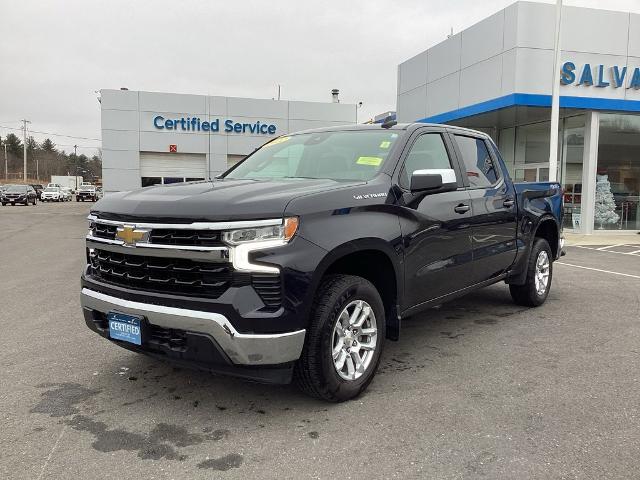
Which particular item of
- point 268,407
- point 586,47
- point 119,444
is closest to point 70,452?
point 119,444

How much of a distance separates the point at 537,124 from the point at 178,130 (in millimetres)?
17837

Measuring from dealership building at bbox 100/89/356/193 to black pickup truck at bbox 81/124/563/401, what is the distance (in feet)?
79.8

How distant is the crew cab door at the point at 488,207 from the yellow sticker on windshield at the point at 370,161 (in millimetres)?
1145

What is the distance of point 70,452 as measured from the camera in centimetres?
298

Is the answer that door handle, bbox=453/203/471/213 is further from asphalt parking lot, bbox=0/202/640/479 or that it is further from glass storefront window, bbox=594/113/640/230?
glass storefront window, bbox=594/113/640/230

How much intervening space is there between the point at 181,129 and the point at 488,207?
25606 mm

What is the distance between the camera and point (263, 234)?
10.2 ft

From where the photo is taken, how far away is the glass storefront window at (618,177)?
1708cm

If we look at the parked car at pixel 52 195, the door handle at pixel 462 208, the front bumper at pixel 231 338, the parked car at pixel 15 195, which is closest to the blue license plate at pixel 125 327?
the front bumper at pixel 231 338

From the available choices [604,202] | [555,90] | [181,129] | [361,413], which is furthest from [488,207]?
[181,129]

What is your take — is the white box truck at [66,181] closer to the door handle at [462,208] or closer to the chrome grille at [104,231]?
the chrome grille at [104,231]

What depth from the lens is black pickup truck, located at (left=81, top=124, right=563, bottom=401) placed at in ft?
10.2

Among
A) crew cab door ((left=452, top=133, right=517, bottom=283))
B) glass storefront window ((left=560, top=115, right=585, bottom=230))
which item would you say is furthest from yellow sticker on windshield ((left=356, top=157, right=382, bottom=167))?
glass storefront window ((left=560, top=115, right=585, bottom=230))

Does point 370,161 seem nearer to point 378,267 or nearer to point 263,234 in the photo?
point 378,267
